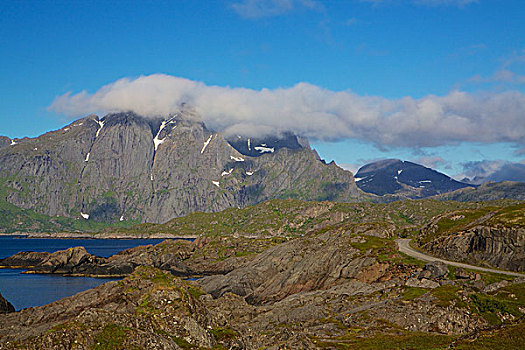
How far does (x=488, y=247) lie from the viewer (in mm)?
95000

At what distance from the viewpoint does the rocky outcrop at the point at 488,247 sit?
88500 mm

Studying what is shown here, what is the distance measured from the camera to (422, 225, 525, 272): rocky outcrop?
88.5m

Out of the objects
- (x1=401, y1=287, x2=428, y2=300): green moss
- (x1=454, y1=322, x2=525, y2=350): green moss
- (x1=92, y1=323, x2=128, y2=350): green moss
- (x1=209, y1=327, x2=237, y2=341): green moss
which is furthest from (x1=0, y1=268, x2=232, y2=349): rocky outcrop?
(x1=401, y1=287, x2=428, y2=300): green moss

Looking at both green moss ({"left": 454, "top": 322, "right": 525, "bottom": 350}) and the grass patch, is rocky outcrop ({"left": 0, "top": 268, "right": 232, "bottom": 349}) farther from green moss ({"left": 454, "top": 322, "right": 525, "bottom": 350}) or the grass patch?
green moss ({"left": 454, "top": 322, "right": 525, "bottom": 350})

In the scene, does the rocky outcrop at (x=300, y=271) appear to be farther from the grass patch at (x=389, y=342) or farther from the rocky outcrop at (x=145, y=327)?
the rocky outcrop at (x=145, y=327)

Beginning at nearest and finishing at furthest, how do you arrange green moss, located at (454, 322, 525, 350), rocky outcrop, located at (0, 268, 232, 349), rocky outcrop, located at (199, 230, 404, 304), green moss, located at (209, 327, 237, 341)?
rocky outcrop, located at (0, 268, 232, 349)
green moss, located at (454, 322, 525, 350)
green moss, located at (209, 327, 237, 341)
rocky outcrop, located at (199, 230, 404, 304)

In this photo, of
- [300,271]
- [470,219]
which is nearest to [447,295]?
[300,271]

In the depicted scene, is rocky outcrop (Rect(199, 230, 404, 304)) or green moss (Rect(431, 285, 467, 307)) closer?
green moss (Rect(431, 285, 467, 307))

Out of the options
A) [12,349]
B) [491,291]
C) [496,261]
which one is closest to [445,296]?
[491,291]

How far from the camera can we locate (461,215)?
133 meters

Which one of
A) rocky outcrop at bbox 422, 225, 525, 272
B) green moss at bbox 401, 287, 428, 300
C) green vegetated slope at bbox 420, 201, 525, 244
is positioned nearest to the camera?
green moss at bbox 401, 287, 428, 300

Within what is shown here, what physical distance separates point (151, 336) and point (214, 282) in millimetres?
117131

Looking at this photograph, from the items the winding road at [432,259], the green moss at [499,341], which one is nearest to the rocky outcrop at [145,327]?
the green moss at [499,341]

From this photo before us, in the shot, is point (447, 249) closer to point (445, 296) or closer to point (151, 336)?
point (445, 296)
